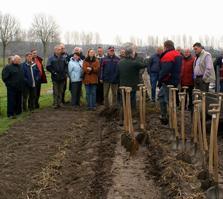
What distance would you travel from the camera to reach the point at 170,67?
10.8 m

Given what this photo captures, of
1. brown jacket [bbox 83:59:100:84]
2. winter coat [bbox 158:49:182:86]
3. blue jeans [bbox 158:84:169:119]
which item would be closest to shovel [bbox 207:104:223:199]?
winter coat [bbox 158:49:182:86]

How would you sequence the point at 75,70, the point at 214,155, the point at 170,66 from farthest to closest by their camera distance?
the point at 75,70, the point at 170,66, the point at 214,155

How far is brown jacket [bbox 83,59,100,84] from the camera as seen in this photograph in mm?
14859

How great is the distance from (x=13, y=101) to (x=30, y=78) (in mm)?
958

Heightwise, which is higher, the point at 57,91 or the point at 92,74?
the point at 92,74

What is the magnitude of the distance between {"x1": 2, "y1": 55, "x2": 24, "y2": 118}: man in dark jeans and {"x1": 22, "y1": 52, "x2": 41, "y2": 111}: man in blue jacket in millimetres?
428

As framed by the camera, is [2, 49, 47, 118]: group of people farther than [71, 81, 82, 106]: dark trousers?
No

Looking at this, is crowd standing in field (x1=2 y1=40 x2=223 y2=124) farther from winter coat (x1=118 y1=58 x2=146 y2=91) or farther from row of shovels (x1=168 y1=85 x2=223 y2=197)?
row of shovels (x1=168 y1=85 x2=223 y2=197)

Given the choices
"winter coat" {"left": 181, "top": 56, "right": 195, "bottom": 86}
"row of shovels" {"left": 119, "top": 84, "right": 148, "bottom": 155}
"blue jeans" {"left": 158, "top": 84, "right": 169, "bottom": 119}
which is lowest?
"row of shovels" {"left": 119, "top": 84, "right": 148, "bottom": 155}

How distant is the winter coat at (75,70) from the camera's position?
1521 cm

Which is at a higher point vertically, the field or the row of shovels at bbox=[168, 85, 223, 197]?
the row of shovels at bbox=[168, 85, 223, 197]

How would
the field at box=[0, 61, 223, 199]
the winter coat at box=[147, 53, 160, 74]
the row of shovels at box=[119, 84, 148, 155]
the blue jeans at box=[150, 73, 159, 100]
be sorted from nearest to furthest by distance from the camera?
1. the field at box=[0, 61, 223, 199]
2. the row of shovels at box=[119, 84, 148, 155]
3. the blue jeans at box=[150, 73, 159, 100]
4. the winter coat at box=[147, 53, 160, 74]

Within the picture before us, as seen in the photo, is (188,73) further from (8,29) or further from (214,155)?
(8,29)

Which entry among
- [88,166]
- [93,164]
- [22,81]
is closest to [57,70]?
[22,81]
